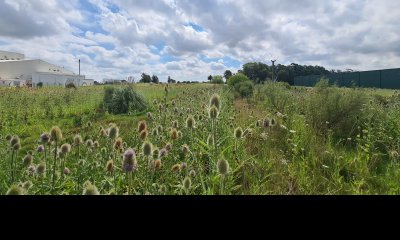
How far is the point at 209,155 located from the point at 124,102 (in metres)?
8.98

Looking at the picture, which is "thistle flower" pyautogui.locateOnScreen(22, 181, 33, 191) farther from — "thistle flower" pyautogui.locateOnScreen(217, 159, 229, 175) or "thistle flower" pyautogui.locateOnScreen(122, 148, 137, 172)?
"thistle flower" pyautogui.locateOnScreen(217, 159, 229, 175)

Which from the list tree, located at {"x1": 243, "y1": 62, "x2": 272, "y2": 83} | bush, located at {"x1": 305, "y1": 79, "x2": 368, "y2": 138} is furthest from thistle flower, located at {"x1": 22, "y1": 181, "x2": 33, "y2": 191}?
tree, located at {"x1": 243, "y1": 62, "x2": 272, "y2": 83}

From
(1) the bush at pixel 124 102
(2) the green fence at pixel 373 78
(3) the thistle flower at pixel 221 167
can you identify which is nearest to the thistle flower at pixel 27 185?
(3) the thistle flower at pixel 221 167

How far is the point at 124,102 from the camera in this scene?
11.4m

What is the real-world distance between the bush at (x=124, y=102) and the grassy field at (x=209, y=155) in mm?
2241

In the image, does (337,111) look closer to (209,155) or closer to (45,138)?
(209,155)

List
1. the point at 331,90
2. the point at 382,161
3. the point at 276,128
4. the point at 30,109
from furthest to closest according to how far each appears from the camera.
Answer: the point at 30,109
the point at 331,90
the point at 276,128
the point at 382,161

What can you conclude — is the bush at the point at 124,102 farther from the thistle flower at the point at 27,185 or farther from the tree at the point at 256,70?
the tree at the point at 256,70

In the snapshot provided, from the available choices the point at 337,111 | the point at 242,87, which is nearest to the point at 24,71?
the point at 242,87

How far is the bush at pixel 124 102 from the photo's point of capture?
446 inches
